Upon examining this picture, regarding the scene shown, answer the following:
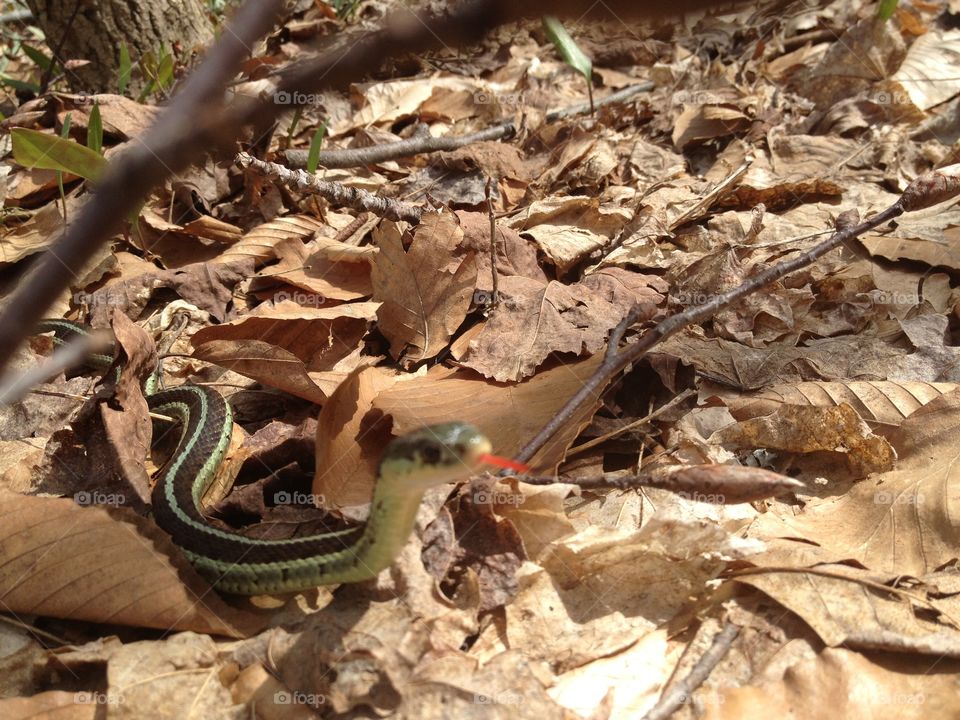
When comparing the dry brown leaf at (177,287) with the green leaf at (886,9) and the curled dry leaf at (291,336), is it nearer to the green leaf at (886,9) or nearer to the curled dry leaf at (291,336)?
the curled dry leaf at (291,336)

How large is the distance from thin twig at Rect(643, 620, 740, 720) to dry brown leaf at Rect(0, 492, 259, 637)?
121cm

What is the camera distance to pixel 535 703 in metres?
1.80

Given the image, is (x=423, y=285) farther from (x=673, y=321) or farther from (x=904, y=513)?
(x=904, y=513)

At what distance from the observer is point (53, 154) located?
352cm

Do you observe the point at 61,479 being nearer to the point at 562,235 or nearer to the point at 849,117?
the point at 562,235

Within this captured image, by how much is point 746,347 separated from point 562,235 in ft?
3.85

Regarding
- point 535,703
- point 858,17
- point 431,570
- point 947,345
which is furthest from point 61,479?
point 858,17

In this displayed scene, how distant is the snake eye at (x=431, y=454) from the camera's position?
1.91 metres

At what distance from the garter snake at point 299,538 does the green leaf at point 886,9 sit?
4792mm

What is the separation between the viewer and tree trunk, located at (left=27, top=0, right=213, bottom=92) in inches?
204

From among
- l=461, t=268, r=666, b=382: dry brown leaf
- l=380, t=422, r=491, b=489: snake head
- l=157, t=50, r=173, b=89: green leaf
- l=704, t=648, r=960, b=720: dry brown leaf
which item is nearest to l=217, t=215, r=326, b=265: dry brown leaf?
l=461, t=268, r=666, b=382: dry brown leaf

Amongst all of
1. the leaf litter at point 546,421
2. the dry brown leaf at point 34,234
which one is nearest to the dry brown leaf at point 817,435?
the leaf litter at point 546,421

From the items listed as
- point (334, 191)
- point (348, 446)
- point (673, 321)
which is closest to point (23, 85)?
point (334, 191)

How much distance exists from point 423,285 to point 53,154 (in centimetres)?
191
